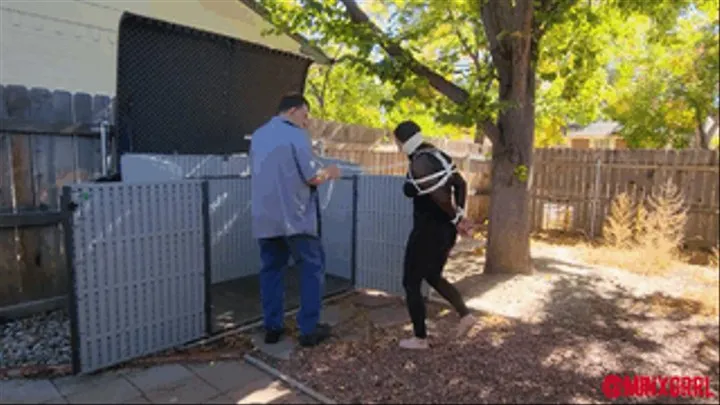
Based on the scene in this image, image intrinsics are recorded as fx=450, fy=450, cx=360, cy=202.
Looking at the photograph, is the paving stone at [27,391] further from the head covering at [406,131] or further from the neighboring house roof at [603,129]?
the neighboring house roof at [603,129]

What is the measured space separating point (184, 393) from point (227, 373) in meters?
0.34

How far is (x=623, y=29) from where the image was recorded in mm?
5832

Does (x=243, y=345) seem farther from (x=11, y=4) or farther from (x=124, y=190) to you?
(x=11, y=4)

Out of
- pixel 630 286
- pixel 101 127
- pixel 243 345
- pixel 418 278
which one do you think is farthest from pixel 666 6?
pixel 101 127

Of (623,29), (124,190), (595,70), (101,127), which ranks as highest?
(623,29)

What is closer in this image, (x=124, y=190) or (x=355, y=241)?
(x=124, y=190)

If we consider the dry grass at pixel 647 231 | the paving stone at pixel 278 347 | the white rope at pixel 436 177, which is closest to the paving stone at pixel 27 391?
the paving stone at pixel 278 347

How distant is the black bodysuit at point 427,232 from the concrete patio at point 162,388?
3.60 feet

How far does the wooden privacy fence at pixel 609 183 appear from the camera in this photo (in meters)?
2.23

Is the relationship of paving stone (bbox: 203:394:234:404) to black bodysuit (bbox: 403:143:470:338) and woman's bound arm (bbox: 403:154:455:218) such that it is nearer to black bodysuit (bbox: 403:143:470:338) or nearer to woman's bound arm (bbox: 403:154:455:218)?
black bodysuit (bbox: 403:143:470:338)

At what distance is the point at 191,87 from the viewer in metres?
4.50

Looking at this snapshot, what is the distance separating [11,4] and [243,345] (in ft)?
18.7

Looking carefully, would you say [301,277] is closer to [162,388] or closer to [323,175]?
[323,175]

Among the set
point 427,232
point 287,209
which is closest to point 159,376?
point 287,209
